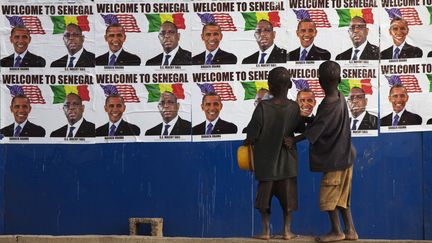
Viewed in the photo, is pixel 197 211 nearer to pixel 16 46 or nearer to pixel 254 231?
pixel 254 231

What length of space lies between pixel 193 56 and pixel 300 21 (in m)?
1.16

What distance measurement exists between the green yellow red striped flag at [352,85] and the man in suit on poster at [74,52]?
2.58 meters

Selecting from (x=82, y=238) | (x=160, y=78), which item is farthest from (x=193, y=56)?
(x=82, y=238)

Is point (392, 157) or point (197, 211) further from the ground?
point (392, 157)

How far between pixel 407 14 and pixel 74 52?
346 cm

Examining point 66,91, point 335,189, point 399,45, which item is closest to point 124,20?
point 66,91

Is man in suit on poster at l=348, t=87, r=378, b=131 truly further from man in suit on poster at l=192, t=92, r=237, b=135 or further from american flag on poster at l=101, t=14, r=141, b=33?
american flag on poster at l=101, t=14, r=141, b=33

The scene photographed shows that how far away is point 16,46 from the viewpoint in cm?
889

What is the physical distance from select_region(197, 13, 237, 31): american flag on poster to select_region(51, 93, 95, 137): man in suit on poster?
1.54 metres

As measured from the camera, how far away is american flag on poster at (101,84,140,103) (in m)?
8.87

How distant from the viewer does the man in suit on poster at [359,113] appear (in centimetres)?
884

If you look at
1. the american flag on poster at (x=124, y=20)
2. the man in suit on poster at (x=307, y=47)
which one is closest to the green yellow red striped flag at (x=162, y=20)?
the american flag on poster at (x=124, y=20)
